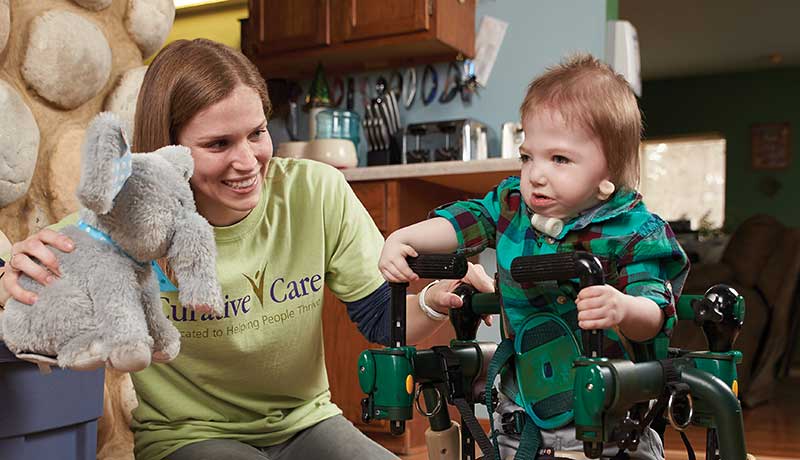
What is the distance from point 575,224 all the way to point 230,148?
1.82ft

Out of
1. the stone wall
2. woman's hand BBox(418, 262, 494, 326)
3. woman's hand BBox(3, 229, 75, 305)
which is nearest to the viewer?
woman's hand BBox(3, 229, 75, 305)

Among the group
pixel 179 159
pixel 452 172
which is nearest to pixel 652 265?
pixel 179 159

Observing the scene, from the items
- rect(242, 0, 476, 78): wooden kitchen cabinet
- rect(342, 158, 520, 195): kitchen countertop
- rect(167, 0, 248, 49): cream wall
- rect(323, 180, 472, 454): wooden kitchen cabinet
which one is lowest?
rect(323, 180, 472, 454): wooden kitchen cabinet

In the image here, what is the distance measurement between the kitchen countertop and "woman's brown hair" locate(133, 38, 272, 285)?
5.22ft

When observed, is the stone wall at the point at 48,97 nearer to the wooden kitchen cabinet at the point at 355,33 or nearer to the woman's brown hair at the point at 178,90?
the woman's brown hair at the point at 178,90

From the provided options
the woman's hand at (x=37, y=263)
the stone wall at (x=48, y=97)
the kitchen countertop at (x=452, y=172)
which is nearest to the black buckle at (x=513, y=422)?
the woman's hand at (x=37, y=263)

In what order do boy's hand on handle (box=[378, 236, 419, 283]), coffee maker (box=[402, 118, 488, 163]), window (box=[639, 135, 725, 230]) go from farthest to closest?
window (box=[639, 135, 725, 230]), coffee maker (box=[402, 118, 488, 163]), boy's hand on handle (box=[378, 236, 419, 283])

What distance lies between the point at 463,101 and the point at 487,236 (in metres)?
2.71

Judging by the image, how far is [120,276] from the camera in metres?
0.96

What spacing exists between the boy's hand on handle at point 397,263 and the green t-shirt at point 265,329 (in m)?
0.38

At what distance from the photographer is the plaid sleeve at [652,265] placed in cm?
101

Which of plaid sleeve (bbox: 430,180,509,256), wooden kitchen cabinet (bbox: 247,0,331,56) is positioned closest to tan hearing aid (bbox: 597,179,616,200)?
plaid sleeve (bbox: 430,180,509,256)

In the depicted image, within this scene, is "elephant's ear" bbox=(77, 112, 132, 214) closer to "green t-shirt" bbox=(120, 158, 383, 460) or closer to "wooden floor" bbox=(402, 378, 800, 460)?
"green t-shirt" bbox=(120, 158, 383, 460)

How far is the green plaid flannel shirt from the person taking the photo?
1029mm
